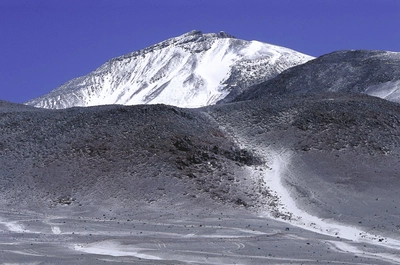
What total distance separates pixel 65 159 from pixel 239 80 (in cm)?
9502

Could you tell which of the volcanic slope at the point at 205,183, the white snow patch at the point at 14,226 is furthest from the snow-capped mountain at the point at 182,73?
the white snow patch at the point at 14,226

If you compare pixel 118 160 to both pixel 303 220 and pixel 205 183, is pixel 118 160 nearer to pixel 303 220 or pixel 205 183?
pixel 205 183

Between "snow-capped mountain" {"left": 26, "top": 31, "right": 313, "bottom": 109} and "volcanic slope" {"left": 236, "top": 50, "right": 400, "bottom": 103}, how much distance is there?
38527mm

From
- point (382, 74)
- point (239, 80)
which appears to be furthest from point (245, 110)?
point (239, 80)

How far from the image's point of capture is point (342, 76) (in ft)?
280

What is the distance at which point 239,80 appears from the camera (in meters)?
140

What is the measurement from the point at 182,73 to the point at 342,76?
77243 millimetres

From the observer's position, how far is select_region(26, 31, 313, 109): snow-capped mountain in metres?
141

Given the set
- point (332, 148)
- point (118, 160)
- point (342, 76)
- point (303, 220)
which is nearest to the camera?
point (303, 220)

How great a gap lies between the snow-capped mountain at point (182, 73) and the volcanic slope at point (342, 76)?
126 ft

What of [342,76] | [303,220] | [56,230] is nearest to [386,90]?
[342,76]

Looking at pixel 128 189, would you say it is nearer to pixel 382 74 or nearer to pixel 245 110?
pixel 245 110

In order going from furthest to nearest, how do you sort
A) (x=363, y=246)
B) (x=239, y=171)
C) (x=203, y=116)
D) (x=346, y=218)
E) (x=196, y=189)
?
(x=203, y=116), (x=239, y=171), (x=196, y=189), (x=346, y=218), (x=363, y=246)

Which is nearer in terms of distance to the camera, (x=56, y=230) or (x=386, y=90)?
(x=56, y=230)
